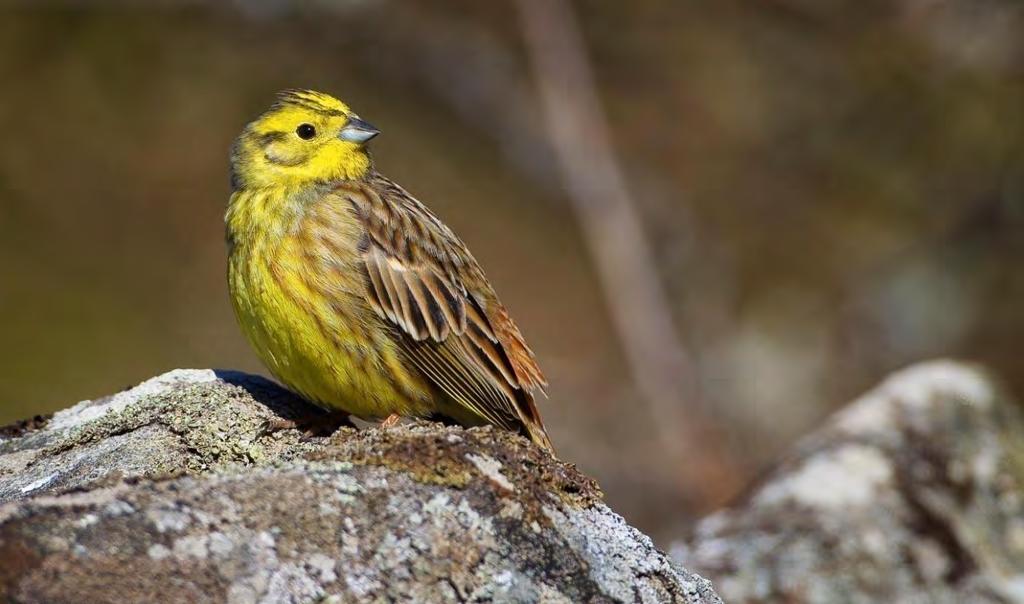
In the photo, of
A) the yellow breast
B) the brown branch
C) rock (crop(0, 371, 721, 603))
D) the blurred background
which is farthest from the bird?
the brown branch

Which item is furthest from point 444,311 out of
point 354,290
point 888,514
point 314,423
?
point 888,514

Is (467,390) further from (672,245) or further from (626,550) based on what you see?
(672,245)

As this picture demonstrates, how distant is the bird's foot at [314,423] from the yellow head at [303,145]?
2.81 feet

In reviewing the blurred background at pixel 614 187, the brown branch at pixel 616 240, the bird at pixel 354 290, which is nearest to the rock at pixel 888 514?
the bird at pixel 354 290

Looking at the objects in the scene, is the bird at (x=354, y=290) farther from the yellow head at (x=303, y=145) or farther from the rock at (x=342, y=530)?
the rock at (x=342, y=530)

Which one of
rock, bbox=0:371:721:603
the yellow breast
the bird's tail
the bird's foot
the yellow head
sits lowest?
rock, bbox=0:371:721:603

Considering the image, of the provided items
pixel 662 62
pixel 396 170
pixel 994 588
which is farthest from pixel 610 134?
pixel 994 588

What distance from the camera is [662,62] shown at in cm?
1362

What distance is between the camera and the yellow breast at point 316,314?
4.88m

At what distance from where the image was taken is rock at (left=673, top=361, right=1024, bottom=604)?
17.8 feet

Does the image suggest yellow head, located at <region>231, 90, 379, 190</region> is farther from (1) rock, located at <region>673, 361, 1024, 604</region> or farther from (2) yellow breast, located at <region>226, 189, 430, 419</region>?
(1) rock, located at <region>673, 361, 1024, 604</region>

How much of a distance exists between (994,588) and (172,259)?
6451 millimetres

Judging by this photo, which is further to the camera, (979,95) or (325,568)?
(979,95)

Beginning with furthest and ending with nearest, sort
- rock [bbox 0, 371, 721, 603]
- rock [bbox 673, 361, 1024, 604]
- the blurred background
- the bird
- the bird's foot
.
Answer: the blurred background → rock [bbox 673, 361, 1024, 604] → the bird → the bird's foot → rock [bbox 0, 371, 721, 603]
